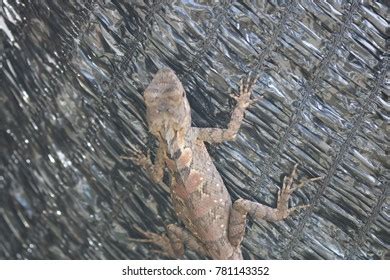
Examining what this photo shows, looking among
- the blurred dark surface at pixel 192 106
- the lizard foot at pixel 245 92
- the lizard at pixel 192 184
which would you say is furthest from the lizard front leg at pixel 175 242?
the lizard foot at pixel 245 92

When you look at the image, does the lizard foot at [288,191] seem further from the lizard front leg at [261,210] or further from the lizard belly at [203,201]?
the lizard belly at [203,201]

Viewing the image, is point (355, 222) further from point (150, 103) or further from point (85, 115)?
point (85, 115)

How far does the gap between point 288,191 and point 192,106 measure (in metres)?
0.47

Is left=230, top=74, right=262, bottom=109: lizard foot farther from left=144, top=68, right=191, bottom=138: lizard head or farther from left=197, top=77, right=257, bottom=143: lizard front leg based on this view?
left=144, top=68, right=191, bottom=138: lizard head

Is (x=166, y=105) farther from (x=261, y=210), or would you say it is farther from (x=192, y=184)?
(x=261, y=210)

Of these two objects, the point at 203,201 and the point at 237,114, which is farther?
the point at 203,201

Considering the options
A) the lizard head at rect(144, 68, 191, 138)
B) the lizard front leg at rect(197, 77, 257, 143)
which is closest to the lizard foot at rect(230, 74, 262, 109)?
the lizard front leg at rect(197, 77, 257, 143)

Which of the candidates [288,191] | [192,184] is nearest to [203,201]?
[192,184]

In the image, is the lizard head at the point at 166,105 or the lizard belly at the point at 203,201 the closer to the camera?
the lizard head at the point at 166,105

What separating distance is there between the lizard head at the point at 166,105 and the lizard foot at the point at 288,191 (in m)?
0.42

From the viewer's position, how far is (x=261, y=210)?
6.10 ft

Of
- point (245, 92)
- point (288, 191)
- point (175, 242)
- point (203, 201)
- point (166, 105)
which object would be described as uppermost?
point (245, 92)

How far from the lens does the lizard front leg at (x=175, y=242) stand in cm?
190
